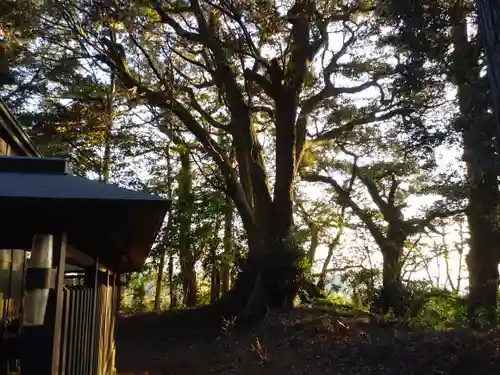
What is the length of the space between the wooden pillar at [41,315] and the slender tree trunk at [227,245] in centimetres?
1709

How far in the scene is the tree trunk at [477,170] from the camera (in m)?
7.27

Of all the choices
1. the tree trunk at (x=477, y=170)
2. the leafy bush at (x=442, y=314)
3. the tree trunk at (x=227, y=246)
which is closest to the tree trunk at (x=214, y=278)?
the tree trunk at (x=227, y=246)

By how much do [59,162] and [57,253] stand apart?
48 centimetres

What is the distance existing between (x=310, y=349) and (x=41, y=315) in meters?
8.01

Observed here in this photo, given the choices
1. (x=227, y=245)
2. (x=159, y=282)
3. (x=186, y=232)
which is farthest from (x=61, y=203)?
(x=159, y=282)

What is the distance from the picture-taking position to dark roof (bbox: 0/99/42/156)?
230 inches

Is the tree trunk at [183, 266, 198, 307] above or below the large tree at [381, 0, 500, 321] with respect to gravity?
below

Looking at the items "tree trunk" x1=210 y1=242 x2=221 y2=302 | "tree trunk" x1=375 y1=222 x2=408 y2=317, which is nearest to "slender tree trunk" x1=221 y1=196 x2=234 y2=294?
"tree trunk" x1=210 y1=242 x2=221 y2=302

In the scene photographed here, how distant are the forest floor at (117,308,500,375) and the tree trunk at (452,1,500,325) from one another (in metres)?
1.35

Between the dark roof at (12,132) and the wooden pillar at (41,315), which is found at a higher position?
Result: the dark roof at (12,132)

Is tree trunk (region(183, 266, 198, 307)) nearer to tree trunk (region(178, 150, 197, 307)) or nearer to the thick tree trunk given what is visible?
tree trunk (region(178, 150, 197, 307))

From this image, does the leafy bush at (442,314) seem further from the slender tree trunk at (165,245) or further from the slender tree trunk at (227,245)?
the slender tree trunk at (165,245)

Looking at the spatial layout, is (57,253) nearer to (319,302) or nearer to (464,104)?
(464,104)

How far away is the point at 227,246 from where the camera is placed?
20.5 m
